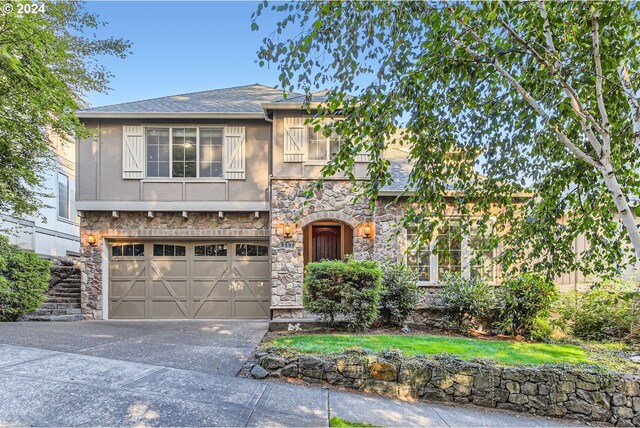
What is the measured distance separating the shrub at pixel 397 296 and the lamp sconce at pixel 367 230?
123 cm

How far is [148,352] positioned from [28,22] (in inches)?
208

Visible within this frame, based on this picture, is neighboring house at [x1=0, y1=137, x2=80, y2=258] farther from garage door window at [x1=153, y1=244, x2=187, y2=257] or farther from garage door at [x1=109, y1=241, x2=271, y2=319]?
garage door window at [x1=153, y1=244, x2=187, y2=257]

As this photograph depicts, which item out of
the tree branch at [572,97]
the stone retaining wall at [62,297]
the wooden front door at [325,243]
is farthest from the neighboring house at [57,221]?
the tree branch at [572,97]

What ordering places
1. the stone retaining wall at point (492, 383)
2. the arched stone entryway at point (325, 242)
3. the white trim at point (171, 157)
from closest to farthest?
the stone retaining wall at point (492, 383) < the white trim at point (171, 157) < the arched stone entryway at point (325, 242)

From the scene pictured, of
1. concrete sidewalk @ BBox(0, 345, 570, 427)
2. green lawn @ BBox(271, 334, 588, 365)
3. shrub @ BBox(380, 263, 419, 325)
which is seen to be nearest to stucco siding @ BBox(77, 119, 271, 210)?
shrub @ BBox(380, 263, 419, 325)

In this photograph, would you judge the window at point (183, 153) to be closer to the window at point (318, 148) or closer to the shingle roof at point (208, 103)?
the shingle roof at point (208, 103)

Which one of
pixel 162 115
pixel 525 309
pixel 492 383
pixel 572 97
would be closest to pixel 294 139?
pixel 162 115

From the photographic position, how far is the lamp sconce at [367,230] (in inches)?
351

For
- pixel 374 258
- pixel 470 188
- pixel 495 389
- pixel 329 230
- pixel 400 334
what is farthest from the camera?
pixel 329 230

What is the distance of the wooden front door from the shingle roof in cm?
408

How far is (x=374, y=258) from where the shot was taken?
895cm

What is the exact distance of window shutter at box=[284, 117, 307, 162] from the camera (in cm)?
903

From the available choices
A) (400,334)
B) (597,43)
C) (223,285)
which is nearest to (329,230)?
(223,285)

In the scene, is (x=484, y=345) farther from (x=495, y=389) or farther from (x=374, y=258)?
(x=374, y=258)
